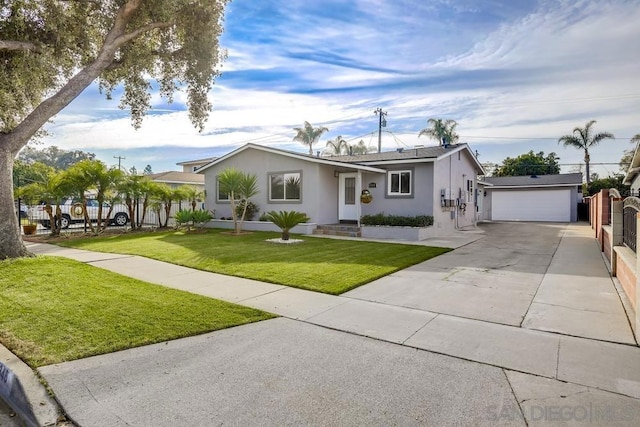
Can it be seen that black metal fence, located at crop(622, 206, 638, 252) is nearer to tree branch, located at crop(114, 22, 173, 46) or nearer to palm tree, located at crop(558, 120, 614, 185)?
tree branch, located at crop(114, 22, 173, 46)

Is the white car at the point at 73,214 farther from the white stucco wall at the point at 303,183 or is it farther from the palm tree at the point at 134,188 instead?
the white stucco wall at the point at 303,183

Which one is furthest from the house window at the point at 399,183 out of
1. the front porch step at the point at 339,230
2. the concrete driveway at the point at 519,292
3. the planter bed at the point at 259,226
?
the concrete driveway at the point at 519,292

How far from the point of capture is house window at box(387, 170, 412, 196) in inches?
583

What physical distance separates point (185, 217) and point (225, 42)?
7.25 m

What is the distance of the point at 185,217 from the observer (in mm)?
15234

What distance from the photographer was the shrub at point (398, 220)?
13.4 meters

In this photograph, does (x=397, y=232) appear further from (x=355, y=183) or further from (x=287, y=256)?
(x=287, y=256)

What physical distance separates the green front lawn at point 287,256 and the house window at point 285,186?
10.1 feet

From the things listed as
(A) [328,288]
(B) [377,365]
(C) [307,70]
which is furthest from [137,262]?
(C) [307,70]

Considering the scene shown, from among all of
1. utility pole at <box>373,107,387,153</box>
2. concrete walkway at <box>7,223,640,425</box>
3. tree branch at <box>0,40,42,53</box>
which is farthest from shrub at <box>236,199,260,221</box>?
utility pole at <box>373,107,387,153</box>

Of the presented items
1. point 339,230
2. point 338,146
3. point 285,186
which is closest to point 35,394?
point 339,230

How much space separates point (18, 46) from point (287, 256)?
26.4 ft

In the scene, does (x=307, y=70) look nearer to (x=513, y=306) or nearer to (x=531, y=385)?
A: (x=513, y=306)

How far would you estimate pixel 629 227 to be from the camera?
6215mm
